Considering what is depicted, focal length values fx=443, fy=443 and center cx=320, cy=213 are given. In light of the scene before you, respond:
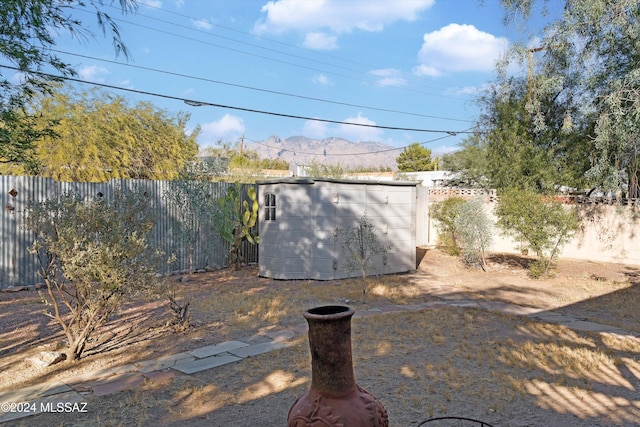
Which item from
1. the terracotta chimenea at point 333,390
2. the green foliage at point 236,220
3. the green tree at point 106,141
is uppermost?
the green tree at point 106,141

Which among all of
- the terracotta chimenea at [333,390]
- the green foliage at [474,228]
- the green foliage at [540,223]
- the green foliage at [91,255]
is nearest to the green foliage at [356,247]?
the green foliage at [474,228]

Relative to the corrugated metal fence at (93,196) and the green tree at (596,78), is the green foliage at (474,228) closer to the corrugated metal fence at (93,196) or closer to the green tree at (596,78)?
the green tree at (596,78)

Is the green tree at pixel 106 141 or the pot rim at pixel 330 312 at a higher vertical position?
the green tree at pixel 106 141

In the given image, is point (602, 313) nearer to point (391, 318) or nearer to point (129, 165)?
point (391, 318)

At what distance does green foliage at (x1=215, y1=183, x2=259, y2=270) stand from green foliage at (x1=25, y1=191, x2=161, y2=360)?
5843 millimetres

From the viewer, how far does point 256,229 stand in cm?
1233

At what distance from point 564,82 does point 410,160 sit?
3759cm

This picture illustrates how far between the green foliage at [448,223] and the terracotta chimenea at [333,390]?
12654 millimetres

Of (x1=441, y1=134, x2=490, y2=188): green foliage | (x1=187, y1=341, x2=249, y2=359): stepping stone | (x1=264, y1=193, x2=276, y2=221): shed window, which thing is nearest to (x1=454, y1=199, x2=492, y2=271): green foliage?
(x1=264, y1=193, x2=276, y2=221): shed window

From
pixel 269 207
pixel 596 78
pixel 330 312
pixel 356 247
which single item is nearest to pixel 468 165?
pixel 596 78

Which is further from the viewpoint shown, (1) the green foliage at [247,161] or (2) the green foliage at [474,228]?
(1) the green foliage at [247,161]

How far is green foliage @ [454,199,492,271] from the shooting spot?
11750 millimetres

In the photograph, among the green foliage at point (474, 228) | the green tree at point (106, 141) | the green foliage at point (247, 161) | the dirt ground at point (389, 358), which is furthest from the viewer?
the green foliage at point (247, 161)

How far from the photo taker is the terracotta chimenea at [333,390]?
2.45 meters
